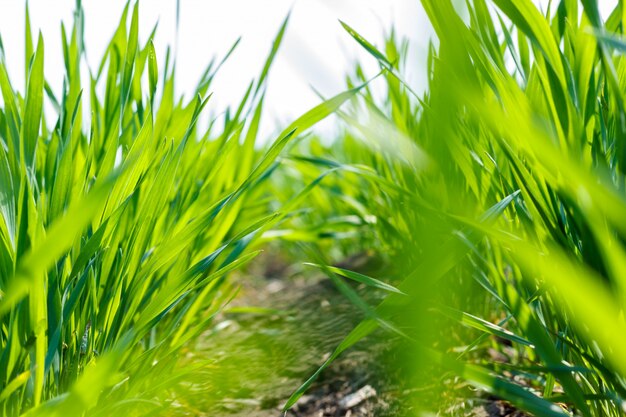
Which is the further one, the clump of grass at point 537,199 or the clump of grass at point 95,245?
the clump of grass at point 95,245

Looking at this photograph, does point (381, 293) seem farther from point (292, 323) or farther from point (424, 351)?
point (424, 351)


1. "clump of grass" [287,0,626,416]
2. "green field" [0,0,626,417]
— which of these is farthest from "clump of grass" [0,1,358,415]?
"clump of grass" [287,0,626,416]

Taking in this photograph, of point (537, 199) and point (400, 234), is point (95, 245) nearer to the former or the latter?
point (537, 199)

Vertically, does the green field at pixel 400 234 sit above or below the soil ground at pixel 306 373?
above

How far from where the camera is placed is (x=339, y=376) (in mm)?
1229

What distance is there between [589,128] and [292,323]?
1.02 metres

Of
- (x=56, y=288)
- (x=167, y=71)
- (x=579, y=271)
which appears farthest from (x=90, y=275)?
(x=579, y=271)

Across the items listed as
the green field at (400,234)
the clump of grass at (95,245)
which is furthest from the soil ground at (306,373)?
the clump of grass at (95,245)

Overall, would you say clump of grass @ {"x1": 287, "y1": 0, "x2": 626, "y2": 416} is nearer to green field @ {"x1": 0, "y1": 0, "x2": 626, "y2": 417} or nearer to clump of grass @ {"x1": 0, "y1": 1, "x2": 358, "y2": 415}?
green field @ {"x1": 0, "y1": 0, "x2": 626, "y2": 417}

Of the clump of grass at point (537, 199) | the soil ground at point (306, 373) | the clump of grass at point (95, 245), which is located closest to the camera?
the clump of grass at point (537, 199)

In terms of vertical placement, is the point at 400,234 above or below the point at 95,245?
below

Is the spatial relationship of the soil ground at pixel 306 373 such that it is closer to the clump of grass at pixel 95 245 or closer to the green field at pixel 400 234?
the green field at pixel 400 234

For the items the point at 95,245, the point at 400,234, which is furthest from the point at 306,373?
the point at 95,245

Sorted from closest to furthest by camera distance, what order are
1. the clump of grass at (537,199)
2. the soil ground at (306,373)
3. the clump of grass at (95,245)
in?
the clump of grass at (537,199) < the clump of grass at (95,245) < the soil ground at (306,373)
